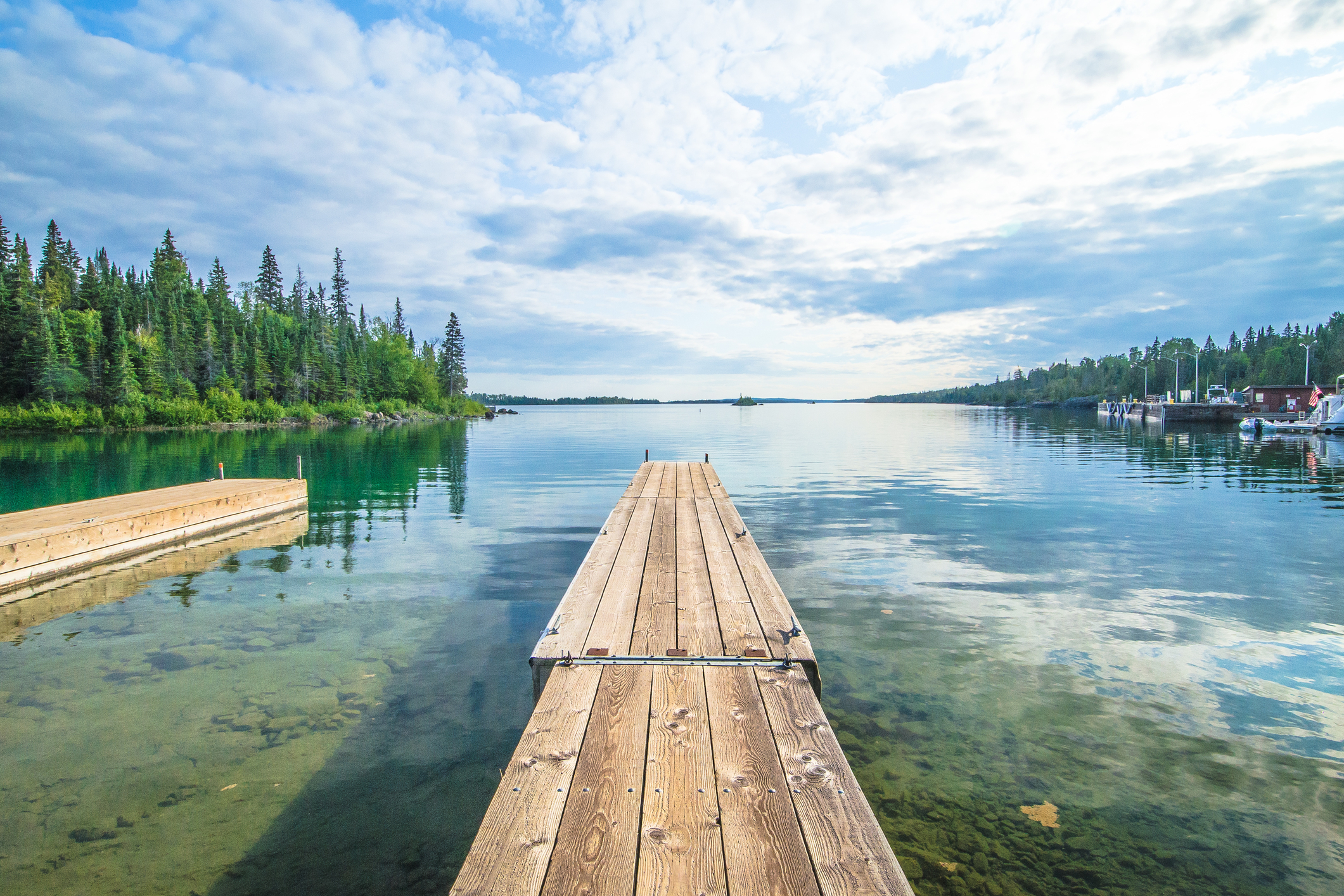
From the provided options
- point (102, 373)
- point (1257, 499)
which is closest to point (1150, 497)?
point (1257, 499)

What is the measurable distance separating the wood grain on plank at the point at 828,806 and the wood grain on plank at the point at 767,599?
2.10ft

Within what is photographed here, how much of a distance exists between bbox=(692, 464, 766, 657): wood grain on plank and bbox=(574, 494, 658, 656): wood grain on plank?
2.51 feet

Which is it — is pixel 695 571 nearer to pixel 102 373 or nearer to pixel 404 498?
pixel 404 498

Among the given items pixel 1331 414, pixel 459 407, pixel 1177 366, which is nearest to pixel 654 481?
pixel 1331 414

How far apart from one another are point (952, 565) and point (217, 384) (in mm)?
86986

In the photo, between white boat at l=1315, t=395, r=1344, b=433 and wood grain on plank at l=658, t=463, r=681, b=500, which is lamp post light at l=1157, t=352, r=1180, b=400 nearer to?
white boat at l=1315, t=395, r=1344, b=433

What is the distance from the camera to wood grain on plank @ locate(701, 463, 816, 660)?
486 centimetres

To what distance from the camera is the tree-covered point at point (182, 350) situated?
61.9 meters

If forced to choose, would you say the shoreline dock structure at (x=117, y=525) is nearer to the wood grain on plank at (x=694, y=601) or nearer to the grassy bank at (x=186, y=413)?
the wood grain on plank at (x=694, y=601)

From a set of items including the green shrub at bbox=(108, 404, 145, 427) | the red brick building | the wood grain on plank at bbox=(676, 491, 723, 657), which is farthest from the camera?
the red brick building

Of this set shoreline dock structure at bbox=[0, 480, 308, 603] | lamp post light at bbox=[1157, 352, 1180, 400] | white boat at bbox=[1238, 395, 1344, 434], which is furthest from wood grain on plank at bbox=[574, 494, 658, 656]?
lamp post light at bbox=[1157, 352, 1180, 400]

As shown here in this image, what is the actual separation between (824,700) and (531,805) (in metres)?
3.77

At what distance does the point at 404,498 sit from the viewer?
63.5 ft

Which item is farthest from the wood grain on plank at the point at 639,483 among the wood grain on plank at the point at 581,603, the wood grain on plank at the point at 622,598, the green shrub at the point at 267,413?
the green shrub at the point at 267,413
